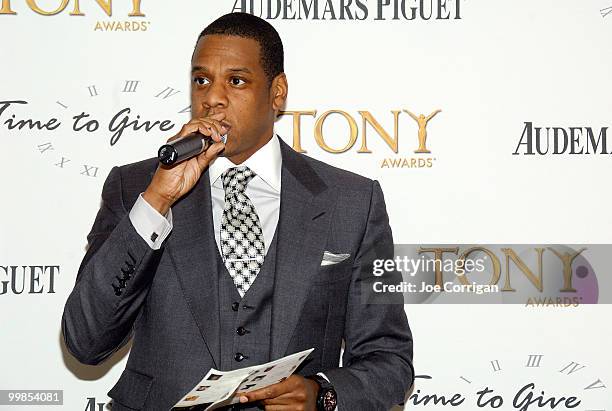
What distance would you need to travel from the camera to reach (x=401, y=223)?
2.96 metres

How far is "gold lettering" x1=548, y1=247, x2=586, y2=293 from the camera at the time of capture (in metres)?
2.95

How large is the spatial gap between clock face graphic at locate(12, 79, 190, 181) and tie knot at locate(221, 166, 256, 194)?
726mm

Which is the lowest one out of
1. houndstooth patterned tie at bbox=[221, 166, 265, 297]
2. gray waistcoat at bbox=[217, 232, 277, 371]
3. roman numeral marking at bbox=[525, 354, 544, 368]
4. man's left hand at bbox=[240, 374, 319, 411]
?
roman numeral marking at bbox=[525, 354, 544, 368]

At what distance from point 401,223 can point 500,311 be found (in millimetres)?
438

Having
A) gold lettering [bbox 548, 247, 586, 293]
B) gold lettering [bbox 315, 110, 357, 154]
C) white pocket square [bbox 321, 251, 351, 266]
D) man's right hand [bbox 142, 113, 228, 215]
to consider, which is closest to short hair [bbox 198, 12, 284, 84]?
→ man's right hand [bbox 142, 113, 228, 215]

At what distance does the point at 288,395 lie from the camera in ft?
6.12

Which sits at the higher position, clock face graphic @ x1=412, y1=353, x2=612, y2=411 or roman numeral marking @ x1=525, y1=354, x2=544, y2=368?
roman numeral marking @ x1=525, y1=354, x2=544, y2=368

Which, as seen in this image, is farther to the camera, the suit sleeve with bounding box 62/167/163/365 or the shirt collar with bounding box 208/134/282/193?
the shirt collar with bounding box 208/134/282/193

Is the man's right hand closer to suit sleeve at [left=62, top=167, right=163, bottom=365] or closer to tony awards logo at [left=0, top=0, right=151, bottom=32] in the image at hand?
suit sleeve at [left=62, top=167, right=163, bottom=365]

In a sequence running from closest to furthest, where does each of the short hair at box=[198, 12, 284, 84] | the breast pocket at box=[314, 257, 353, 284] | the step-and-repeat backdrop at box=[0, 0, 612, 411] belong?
the breast pocket at box=[314, 257, 353, 284] → the short hair at box=[198, 12, 284, 84] → the step-and-repeat backdrop at box=[0, 0, 612, 411]

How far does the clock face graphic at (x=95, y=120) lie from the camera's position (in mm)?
2930

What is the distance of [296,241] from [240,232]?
14cm

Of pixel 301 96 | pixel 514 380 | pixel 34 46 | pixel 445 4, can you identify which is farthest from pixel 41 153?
pixel 514 380

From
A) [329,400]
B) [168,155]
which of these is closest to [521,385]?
[329,400]
